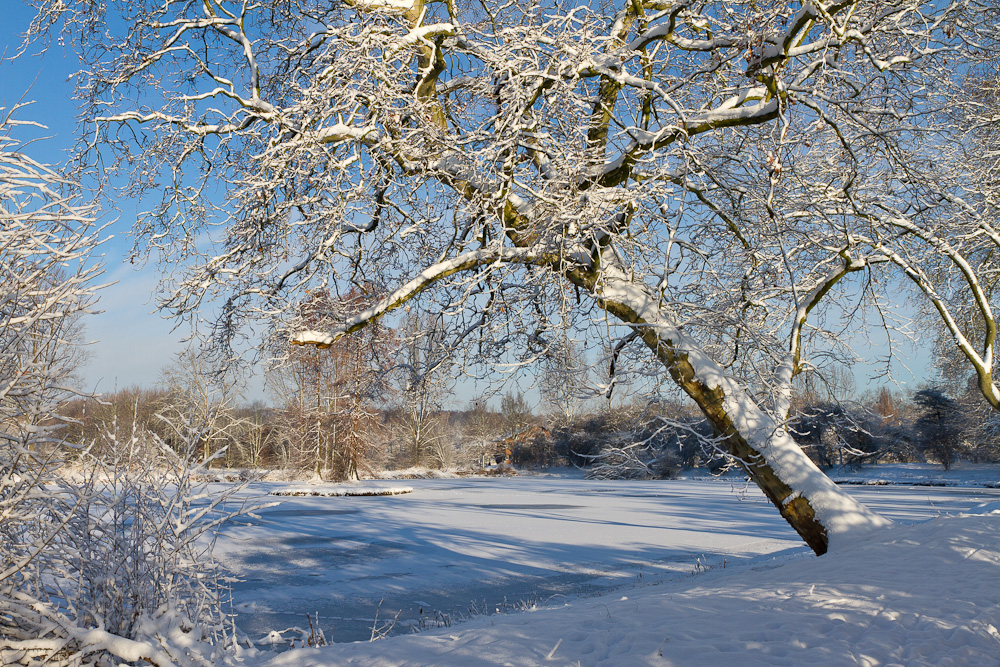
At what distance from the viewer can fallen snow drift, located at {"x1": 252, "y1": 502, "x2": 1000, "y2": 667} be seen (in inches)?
114

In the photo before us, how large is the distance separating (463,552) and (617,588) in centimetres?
328

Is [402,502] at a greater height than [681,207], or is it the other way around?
[681,207]

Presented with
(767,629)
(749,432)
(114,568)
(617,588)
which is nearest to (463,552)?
(617,588)

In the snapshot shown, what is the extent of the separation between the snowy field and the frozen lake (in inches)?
1.8

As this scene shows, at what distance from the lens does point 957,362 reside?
35.6 ft

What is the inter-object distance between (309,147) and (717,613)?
413cm

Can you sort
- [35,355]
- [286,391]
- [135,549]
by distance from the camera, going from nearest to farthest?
[35,355], [135,549], [286,391]

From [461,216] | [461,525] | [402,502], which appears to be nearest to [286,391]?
[402,502]

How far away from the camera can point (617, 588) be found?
6992mm

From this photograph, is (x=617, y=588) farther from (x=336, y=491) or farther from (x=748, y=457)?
(x=336, y=491)

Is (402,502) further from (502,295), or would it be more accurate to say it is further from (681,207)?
(681,207)

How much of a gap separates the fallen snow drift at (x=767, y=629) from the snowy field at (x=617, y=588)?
0.01 meters

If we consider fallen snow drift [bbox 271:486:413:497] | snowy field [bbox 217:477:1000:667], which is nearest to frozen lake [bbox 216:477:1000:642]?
snowy field [bbox 217:477:1000:667]

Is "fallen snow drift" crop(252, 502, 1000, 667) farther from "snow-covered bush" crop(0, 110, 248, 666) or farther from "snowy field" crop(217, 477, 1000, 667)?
"snow-covered bush" crop(0, 110, 248, 666)
